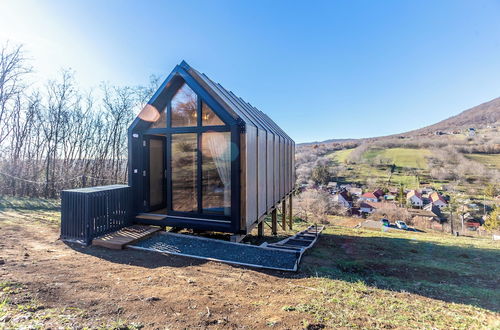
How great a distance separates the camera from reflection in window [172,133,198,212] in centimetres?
643

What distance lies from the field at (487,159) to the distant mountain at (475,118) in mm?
26886

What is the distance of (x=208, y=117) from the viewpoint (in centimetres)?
626

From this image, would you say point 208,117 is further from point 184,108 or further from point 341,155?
point 341,155

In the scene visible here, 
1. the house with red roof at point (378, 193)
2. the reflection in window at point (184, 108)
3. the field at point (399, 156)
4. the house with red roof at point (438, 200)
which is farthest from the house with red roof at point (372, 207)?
the reflection in window at point (184, 108)

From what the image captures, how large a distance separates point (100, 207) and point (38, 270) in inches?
83.9

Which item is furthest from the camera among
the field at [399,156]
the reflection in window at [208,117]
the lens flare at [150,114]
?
the field at [399,156]

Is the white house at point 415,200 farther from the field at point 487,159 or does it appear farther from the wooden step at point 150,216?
the wooden step at point 150,216

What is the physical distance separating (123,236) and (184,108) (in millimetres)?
3750

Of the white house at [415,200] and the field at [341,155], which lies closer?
the white house at [415,200]

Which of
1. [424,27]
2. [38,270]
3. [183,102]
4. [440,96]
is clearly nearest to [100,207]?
[38,270]

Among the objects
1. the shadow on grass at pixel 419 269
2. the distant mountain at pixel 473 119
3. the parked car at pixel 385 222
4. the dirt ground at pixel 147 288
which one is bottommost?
the parked car at pixel 385 222

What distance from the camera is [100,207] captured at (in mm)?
5602

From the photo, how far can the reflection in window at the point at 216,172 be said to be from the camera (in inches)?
239

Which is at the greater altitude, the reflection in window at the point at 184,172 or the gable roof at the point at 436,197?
the reflection in window at the point at 184,172
